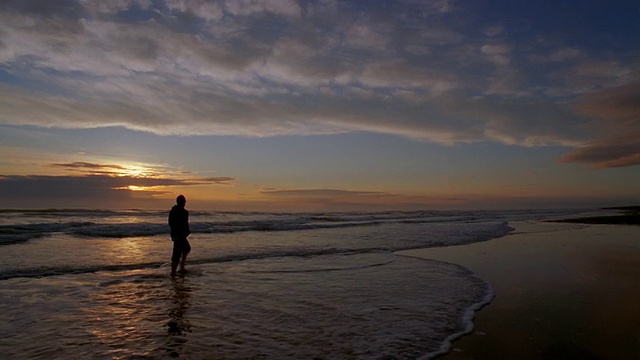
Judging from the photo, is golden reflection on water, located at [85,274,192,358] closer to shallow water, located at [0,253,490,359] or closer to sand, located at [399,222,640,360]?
shallow water, located at [0,253,490,359]

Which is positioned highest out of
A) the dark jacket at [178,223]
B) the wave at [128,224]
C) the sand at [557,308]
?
the dark jacket at [178,223]

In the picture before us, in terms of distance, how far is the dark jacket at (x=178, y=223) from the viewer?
12.4 metres

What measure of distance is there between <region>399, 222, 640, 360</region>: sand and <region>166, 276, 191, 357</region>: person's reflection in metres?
3.76

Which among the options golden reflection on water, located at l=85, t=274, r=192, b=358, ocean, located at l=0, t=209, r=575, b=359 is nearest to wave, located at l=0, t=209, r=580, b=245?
ocean, located at l=0, t=209, r=575, b=359

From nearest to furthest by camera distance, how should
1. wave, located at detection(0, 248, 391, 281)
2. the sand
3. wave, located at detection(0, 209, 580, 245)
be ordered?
the sand < wave, located at detection(0, 248, 391, 281) < wave, located at detection(0, 209, 580, 245)

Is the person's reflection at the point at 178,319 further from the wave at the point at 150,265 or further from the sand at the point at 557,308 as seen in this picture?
the sand at the point at 557,308

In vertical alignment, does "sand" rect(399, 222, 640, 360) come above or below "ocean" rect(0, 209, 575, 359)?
above

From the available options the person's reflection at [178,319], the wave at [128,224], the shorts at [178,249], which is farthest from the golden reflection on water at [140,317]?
the wave at [128,224]

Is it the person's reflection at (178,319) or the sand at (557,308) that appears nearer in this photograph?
the sand at (557,308)

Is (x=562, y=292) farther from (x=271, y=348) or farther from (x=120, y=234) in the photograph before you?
(x=120, y=234)

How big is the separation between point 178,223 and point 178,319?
5.56 meters

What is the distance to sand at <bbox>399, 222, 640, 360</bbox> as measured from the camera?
5.57 meters

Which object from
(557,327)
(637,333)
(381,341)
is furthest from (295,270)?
(637,333)

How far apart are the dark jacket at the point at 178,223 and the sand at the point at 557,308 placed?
860cm
